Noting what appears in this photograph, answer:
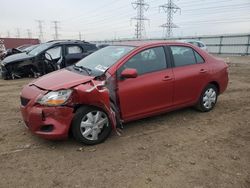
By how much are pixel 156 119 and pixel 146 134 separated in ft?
2.61

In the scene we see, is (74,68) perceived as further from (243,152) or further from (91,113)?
(243,152)

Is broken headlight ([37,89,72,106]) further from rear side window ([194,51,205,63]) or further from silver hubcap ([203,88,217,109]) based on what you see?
silver hubcap ([203,88,217,109])

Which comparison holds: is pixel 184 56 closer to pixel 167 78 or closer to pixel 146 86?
pixel 167 78

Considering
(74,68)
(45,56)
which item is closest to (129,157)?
(74,68)

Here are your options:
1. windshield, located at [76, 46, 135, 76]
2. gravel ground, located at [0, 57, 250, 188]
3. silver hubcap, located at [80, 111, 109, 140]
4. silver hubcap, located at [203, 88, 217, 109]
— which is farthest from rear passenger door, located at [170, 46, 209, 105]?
silver hubcap, located at [80, 111, 109, 140]

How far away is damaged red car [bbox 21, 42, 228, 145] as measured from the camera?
145 inches

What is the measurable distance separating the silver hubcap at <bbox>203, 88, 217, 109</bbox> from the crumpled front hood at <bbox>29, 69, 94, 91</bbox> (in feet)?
9.07

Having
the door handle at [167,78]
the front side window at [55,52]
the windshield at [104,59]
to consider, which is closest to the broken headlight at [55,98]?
the windshield at [104,59]

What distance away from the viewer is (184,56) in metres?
5.11

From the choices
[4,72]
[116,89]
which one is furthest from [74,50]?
[116,89]

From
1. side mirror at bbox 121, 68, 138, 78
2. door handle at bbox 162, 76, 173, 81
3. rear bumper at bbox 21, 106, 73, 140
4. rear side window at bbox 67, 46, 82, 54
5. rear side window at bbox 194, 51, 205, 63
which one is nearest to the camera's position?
rear bumper at bbox 21, 106, 73, 140

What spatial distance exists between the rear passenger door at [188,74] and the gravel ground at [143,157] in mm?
497

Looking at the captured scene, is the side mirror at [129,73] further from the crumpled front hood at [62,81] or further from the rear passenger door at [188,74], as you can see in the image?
the rear passenger door at [188,74]

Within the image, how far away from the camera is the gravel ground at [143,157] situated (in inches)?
120
